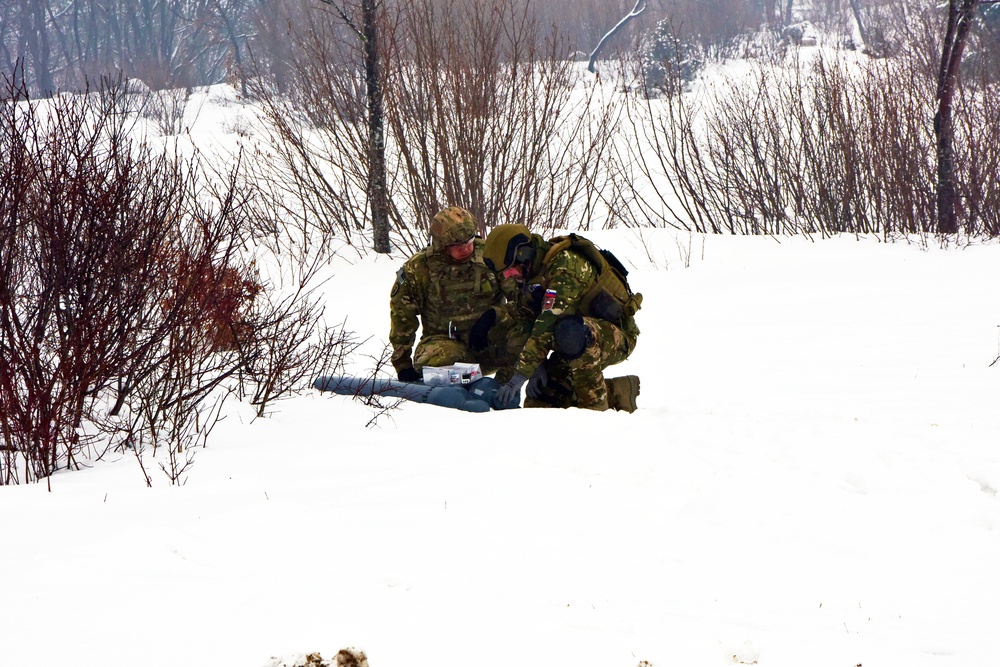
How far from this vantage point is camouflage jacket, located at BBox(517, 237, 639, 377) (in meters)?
4.66

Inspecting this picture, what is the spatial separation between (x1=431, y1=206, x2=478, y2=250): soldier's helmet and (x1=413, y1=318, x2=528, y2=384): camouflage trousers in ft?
2.24

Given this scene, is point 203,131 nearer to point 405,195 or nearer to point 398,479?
point 405,195

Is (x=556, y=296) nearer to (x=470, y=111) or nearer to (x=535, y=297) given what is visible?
(x=535, y=297)

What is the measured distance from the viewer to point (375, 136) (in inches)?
395

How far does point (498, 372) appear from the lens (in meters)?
5.23

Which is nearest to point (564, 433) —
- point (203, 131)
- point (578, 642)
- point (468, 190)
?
point (578, 642)

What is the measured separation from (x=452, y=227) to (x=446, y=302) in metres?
0.61

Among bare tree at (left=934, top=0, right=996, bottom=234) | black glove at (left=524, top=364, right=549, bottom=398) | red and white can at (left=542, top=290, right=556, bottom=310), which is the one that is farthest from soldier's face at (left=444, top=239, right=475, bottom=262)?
bare tree at (left=934, top=0, right=996, bottom=234)

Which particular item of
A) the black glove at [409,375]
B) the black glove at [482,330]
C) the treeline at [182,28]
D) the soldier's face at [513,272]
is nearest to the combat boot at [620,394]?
the soldier's face at [513,272]

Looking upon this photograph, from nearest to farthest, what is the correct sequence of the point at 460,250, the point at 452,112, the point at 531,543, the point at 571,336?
the point at 531,543 < the point at 571,336 < the point at 460,250 < the point at 452,112

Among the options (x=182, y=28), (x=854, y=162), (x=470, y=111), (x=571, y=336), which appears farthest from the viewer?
(x=182, y=28)

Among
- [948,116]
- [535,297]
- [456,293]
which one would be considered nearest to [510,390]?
[535,297]

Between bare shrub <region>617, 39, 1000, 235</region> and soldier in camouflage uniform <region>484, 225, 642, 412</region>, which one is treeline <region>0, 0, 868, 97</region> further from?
soldier in camouflage uniform <region>484, 225, 642, 412</region>

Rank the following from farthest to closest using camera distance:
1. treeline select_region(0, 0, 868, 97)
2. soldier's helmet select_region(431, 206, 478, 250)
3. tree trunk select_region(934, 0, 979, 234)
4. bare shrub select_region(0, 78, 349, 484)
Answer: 1. treeline select_region(0, 0, 868, 97)
2. tree trunk select_region(934, 0, 979, 234)
3. soldier's helmet select_region(431, 206, 478, 250)
4. bare shrub select_region(0, 78, 349, 484)
